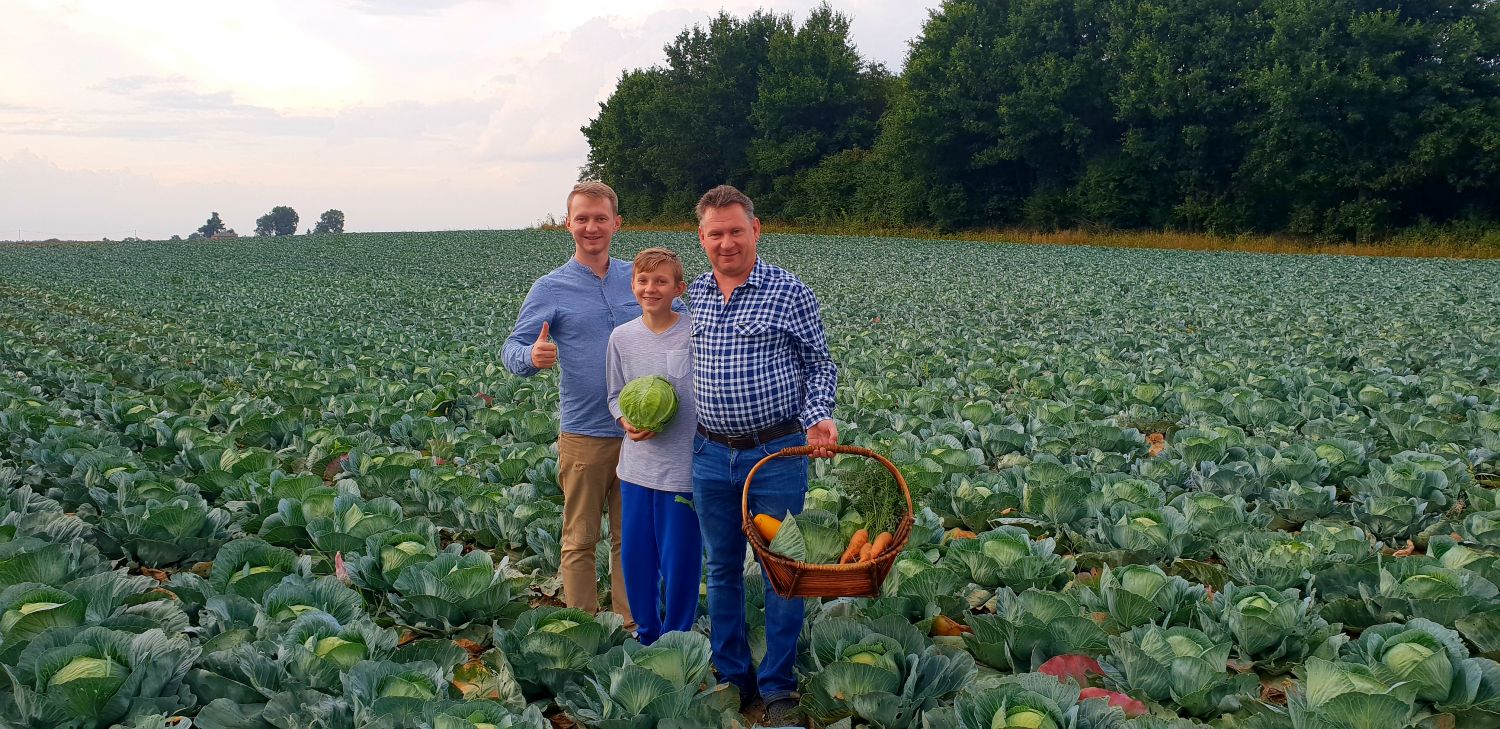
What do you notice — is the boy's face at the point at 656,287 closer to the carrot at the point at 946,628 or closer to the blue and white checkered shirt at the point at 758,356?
the blue and white checkered shirt at the point at 758,356

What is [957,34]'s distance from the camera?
4447 centimetres

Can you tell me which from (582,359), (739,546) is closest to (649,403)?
(739,546)

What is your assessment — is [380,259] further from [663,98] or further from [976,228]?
[663,98]

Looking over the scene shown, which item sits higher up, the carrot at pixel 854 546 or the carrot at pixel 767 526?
the carrot at pixel 767 526

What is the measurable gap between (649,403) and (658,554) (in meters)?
0.73

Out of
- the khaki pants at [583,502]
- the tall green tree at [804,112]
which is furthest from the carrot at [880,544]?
the tall green tree at [804,112]

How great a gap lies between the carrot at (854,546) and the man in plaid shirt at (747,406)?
0.23 m

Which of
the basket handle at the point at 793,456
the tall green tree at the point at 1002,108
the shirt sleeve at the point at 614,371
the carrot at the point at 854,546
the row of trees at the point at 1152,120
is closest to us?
the basket handle at the point at 793,456

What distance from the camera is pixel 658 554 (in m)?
3.71

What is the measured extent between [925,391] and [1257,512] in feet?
10.6

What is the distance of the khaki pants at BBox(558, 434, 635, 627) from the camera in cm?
388

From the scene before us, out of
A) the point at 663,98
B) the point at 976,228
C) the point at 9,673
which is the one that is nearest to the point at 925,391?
the point at 9,673

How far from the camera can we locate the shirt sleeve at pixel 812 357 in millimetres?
3266

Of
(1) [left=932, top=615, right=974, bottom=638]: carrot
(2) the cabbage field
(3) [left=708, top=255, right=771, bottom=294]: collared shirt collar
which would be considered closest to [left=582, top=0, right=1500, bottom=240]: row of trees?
(2) the cabbage field
